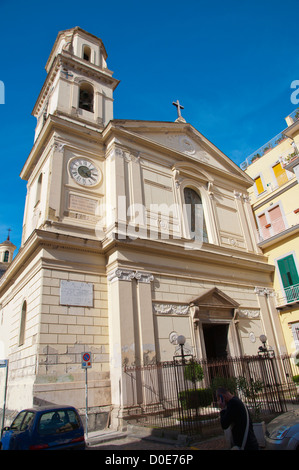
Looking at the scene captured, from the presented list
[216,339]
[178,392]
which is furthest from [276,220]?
[178,392]

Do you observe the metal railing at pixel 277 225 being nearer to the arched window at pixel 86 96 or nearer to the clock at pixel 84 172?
the clock at pixel 84 172

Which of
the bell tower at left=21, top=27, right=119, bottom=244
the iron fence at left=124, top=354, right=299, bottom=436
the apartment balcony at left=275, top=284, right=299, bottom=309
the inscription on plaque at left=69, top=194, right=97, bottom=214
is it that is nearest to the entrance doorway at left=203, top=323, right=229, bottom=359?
the iron fence at left=124, top=354, right=299, bottom=436

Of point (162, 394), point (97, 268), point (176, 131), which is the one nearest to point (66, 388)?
point (162, 394)

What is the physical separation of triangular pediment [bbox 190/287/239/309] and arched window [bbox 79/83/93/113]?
11.7m

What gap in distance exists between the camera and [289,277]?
17.8 m

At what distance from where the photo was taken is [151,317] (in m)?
12.8

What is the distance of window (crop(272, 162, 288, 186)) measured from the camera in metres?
20.1

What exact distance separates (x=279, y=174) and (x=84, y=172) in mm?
12384

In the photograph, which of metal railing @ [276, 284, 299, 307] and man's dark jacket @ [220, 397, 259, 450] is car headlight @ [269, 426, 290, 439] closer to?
man's dark jacket @ [220, 397, 259, 450]

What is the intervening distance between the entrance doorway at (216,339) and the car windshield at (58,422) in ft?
29.3

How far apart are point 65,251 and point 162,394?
6373mm

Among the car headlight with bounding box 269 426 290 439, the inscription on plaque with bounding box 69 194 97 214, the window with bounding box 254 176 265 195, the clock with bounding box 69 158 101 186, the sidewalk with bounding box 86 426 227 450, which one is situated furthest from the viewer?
the window with bounding box 254 176 265 195

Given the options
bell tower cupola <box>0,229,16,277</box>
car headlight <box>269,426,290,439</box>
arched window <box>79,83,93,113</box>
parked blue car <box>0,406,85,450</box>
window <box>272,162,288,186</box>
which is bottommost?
car headlight <box>269,426,290,439</box>
